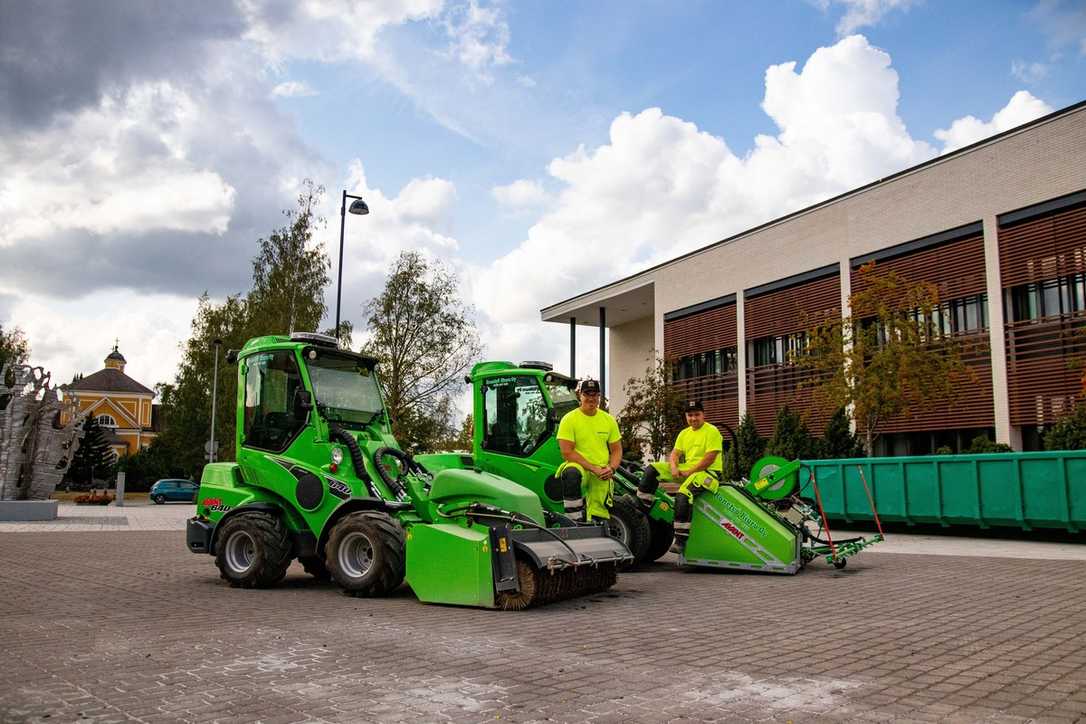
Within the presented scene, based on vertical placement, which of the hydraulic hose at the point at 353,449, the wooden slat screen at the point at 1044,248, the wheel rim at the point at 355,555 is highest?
the wooden slat screen at the point at 1044,248

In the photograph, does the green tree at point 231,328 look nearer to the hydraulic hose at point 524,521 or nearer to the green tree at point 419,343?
the green tree at point 419,343

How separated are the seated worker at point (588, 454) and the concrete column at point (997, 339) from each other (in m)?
18.6

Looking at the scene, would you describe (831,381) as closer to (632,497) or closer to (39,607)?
(632,497)

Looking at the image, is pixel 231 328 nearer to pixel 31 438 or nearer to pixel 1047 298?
pixel 31 438

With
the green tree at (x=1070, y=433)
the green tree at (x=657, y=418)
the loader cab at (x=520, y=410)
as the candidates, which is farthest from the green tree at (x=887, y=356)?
the loader cab at (x=520, y=410)

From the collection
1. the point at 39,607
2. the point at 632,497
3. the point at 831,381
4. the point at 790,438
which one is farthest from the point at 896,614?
the point at 790,438

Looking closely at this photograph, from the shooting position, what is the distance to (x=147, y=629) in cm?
669

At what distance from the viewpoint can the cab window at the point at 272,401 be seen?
954 cm

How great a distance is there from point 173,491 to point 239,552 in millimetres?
42406

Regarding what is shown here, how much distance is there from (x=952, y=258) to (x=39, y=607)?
25.3 meters

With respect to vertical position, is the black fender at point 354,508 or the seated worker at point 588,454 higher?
the seated worker at point 588,454

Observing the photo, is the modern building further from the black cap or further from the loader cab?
the black cap

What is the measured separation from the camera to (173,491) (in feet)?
158

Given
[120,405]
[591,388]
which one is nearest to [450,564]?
[591,388]
